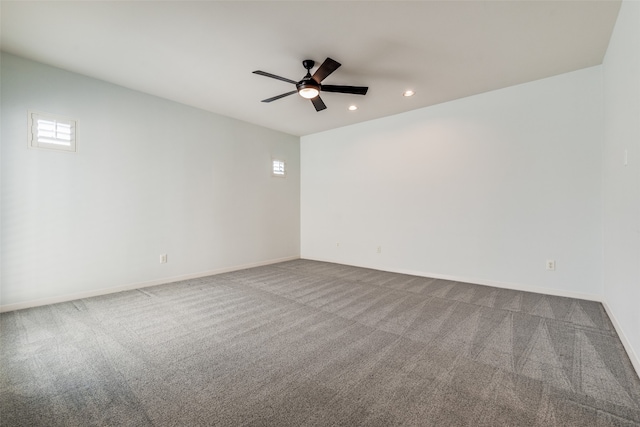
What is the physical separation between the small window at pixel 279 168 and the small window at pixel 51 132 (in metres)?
3.13

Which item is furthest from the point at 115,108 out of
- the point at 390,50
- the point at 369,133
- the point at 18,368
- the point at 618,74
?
the point at 618,74

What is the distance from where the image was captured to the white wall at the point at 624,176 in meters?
1.84

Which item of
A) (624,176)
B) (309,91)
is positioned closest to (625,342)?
(624,176)

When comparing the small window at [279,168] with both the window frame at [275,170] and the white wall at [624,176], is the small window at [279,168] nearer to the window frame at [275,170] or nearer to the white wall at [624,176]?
the window frame at [275,170]

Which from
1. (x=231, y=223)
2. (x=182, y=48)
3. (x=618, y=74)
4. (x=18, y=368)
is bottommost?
(x=18, y=368)

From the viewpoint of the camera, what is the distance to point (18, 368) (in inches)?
72.8

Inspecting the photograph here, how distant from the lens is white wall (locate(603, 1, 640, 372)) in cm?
184

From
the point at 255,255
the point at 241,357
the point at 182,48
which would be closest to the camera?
the point at 241,357

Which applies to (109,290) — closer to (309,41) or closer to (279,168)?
(279,168)

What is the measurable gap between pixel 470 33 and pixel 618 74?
1.35m

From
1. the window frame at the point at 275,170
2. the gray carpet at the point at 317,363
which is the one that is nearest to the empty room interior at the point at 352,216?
the gray carpet at the point at 317,363

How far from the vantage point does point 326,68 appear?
2.54 meters

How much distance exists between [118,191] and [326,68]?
10.5 ft

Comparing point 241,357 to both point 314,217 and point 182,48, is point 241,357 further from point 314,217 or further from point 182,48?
point 314,217
